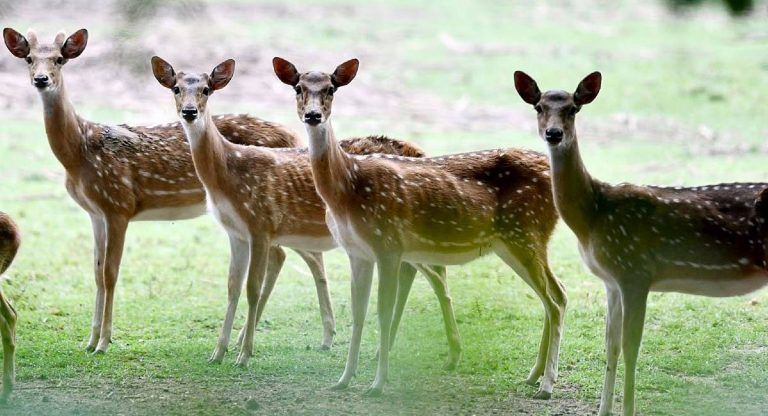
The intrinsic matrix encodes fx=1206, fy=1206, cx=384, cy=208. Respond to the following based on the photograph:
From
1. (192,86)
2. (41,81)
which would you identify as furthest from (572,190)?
(41,81)

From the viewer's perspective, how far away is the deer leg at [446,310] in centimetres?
770

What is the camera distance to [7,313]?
681cm

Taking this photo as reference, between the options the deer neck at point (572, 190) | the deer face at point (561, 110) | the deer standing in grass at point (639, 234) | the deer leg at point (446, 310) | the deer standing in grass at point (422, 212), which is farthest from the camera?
the deer leg at point (446, 310)

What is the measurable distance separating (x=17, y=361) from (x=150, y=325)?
1406 mm

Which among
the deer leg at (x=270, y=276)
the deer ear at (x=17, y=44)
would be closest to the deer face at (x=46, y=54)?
the deer ear at (x=17, y=44)

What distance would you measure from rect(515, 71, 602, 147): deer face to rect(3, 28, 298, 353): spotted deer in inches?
131

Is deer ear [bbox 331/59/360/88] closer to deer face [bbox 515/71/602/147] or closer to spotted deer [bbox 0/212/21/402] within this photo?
deer face [bbox 515/71/602/147]

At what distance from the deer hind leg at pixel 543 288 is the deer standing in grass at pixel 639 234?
716mm

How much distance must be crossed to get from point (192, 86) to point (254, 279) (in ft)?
4.36

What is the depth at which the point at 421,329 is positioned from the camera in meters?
9.45

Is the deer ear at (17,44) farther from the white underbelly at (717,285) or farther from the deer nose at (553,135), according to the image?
the white underbelly at (717,285)

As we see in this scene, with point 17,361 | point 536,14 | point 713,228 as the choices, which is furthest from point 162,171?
point 536,14

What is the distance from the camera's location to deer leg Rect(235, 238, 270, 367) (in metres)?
7.88

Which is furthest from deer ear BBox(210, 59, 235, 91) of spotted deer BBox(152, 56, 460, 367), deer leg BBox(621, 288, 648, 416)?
deer leg BBox(621, 288, 648, 416)
